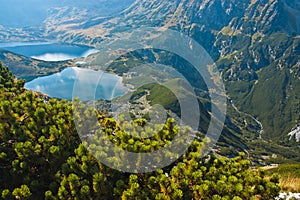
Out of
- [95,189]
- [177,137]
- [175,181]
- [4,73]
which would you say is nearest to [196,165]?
[175,181]

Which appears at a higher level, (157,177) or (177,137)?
(177,137)

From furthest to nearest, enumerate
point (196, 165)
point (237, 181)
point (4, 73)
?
point (4, 73)
point (196, 165)
point (237, 181)

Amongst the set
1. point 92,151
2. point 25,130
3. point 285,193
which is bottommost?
point 285,193

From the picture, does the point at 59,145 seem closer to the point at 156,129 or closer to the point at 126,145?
the point at 126,145

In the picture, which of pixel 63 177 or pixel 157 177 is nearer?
pixel 157 177

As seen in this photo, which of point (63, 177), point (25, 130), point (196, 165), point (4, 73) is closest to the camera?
point (196, 165)

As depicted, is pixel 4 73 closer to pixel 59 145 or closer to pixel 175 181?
pixel 59 145
